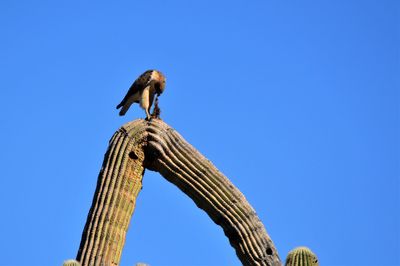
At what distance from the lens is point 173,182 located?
1591 centimetres

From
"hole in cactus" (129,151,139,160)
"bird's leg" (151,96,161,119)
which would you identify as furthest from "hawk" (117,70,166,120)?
"hole in cactus" (129,151,139,160)

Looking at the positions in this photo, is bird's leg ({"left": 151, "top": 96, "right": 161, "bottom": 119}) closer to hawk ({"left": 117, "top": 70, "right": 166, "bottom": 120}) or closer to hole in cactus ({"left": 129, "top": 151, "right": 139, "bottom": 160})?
hawk ({"left": 117, "top": 70, "right": 166, "bottom": 120})

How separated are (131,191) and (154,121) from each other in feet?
3.83

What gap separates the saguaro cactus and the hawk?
0.86 metres

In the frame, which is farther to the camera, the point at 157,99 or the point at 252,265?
the point at 157,99

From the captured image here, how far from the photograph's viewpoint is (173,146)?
52.1 ft

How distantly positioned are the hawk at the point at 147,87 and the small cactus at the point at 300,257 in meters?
4.74

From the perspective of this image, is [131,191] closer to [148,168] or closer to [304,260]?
[148,168]

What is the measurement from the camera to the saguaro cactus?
50.0 feet

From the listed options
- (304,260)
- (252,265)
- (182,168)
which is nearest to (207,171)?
(182,168)

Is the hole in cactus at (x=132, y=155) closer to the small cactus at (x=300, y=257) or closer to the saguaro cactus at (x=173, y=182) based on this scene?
the saguaro cactus at (x=173, y=182)

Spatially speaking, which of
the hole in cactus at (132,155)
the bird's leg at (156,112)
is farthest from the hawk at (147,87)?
the hole in cactus at (132,155)

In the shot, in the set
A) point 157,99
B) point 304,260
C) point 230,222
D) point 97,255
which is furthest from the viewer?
point 157,99

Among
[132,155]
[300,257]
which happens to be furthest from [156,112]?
[300,257]
